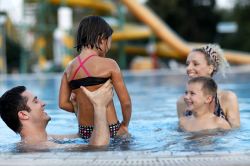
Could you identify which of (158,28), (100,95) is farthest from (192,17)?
(100,95)

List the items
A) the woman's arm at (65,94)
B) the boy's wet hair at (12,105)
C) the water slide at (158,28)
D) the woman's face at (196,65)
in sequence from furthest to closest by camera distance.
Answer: the water slide at (158,28)
the woman's face at (196,65)
the woman's arm at (65,94)
the boy's wet hair at (12,105)

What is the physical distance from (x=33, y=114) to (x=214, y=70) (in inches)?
73.6

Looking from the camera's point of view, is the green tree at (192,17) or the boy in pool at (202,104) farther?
the green tree at (192,17)

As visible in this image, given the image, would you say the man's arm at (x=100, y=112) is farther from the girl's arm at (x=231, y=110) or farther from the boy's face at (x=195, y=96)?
the girl's arm at (x=231, y=110)

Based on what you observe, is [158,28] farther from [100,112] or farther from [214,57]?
[100,112]

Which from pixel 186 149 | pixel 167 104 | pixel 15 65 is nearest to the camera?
pixel 186 149

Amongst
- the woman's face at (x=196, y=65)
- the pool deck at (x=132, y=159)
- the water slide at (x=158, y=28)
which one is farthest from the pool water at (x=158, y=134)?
the water slide at (x=158, y=28)

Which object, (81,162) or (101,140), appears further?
(101,140)

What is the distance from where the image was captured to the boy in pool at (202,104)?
15.0 ft

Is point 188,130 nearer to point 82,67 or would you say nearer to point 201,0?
point 82,67

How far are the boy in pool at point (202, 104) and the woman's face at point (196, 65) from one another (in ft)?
0.86

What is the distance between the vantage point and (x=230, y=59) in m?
22.8

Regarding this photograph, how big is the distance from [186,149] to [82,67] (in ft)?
3.06

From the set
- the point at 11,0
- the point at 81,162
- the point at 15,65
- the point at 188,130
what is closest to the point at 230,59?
the point at 11,0
